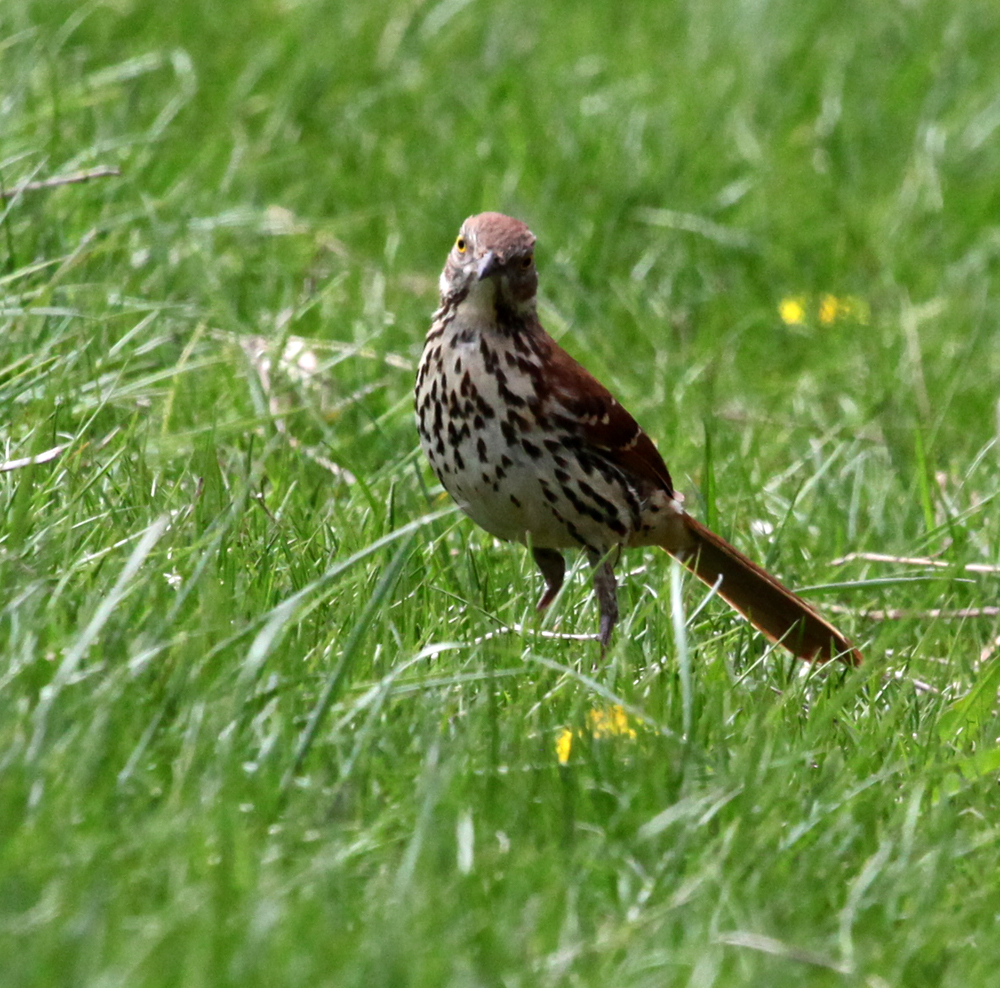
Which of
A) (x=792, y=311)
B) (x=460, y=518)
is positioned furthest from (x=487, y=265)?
(x=792, y=311)

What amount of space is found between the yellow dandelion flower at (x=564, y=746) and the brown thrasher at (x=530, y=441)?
0.67 meters

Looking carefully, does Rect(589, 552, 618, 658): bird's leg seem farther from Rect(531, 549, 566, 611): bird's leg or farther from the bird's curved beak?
the bird's curved beak

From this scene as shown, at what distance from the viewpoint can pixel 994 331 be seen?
6.81m

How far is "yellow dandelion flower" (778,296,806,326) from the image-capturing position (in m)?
6.74

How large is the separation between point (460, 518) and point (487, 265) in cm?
70

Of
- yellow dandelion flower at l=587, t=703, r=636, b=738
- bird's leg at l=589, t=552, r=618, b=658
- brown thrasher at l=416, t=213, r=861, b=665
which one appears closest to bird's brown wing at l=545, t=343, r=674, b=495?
brown thrasher at l=416, t=213, r=861, b=665

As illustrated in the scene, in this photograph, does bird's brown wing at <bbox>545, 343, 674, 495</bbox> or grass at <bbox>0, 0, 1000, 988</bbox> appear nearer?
grass at <bbox>0, 0, 1000, 988</bbox>

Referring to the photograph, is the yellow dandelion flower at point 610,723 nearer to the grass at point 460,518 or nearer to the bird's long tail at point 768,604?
the grass at point 460,518

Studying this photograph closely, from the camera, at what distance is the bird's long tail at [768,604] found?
4.22m

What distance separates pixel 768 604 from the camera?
433 cm

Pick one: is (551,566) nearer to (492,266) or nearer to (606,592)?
(606,592)

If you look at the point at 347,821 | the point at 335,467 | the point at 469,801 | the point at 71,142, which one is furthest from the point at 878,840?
the point at 71,142

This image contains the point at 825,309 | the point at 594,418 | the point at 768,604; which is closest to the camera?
the point at 594,418

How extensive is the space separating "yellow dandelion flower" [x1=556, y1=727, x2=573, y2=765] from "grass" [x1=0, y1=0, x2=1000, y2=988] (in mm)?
37
